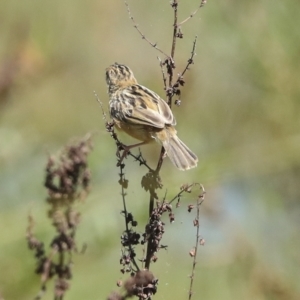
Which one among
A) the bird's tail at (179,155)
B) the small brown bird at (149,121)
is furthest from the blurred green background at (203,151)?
the bird's tail at (179,155)

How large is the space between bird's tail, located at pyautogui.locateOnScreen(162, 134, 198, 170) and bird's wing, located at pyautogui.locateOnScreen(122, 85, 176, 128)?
14 centimetres

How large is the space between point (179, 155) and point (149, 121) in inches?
12.6

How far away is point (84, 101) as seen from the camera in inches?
394

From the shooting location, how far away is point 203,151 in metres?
7.80

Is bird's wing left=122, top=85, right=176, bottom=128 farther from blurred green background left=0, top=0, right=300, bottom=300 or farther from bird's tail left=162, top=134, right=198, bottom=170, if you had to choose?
blurred green background left=0, top=0, right=300, bottom=300

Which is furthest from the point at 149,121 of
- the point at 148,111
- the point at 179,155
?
the point at 179,155

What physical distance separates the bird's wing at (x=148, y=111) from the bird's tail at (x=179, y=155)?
14 cm

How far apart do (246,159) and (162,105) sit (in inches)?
102

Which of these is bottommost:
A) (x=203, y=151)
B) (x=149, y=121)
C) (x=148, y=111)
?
(x=149, y=121)

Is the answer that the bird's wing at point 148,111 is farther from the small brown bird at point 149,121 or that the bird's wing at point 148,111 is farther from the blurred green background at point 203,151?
the blurred green background at point 203,151

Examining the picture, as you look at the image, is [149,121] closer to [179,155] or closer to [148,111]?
[148,111]

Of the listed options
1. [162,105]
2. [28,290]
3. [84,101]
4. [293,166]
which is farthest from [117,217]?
[84,101]

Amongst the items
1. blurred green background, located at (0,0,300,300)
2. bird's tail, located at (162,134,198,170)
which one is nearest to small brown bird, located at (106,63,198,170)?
bird's tail, located at (162,134,198,170)

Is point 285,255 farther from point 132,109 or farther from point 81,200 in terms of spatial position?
point 81,200
